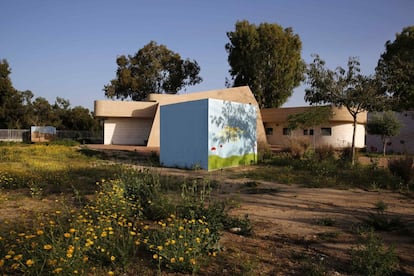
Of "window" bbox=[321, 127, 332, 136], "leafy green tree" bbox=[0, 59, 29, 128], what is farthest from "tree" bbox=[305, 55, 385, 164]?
"leafy green tree" bbox=[0, 59, 29, 128]

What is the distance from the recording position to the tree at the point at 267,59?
105ft

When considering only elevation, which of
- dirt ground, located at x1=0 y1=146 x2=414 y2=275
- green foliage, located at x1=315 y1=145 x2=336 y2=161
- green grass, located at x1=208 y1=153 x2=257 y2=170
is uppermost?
green foliage, located at x1=315 y1=145 x2=336 y2=161

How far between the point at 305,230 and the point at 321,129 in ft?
78.0

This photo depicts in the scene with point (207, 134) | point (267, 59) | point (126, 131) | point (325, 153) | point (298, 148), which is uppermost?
point (267, 59)

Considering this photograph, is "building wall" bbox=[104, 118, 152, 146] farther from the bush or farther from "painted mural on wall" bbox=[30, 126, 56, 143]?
the bush

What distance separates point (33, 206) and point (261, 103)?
2998 cm

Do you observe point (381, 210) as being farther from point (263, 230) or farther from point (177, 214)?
point (177, 214)

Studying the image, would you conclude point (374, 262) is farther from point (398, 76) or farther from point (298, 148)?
point (298, 148)

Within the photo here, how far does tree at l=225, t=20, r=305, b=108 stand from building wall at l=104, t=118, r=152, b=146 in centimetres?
1298

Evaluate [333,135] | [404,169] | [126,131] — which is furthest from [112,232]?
[126,131]

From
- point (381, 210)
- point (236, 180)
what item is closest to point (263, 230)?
point (381, 210)

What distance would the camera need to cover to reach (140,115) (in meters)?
27.5

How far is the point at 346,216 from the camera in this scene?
543cm

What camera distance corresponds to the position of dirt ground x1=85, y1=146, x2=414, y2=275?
10.7 feet
